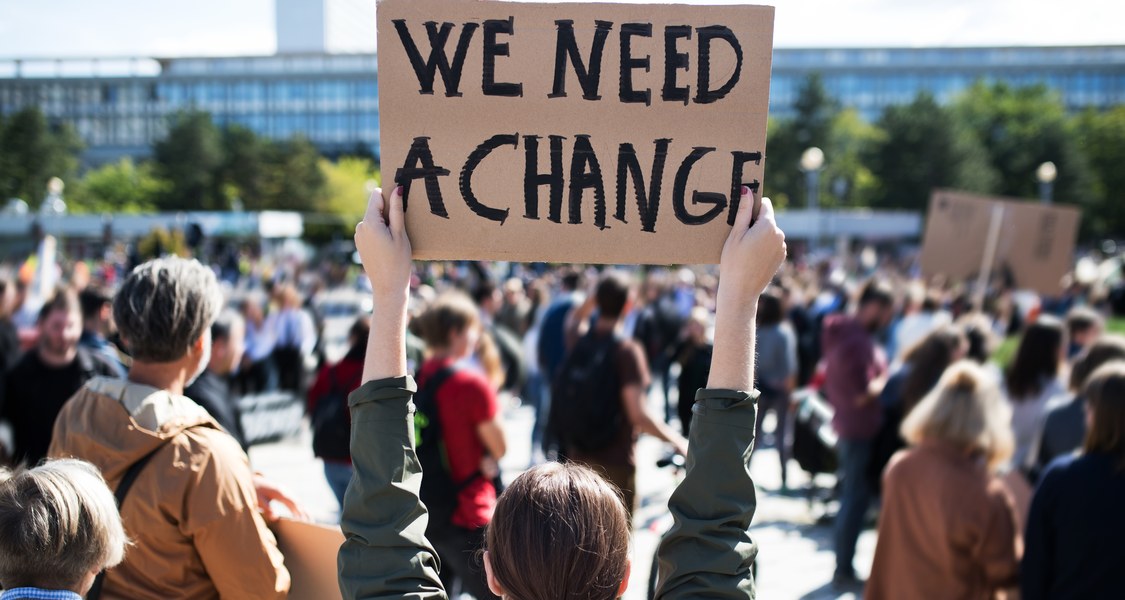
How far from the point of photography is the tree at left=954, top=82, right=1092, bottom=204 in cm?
5853

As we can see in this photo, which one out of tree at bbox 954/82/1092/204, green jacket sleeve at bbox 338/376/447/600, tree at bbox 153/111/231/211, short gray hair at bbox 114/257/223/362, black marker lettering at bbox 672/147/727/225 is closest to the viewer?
green jacket sleeve at bbox 338/376/447/600

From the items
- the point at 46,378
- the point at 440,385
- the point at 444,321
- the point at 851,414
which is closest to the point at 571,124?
the point at 440,385

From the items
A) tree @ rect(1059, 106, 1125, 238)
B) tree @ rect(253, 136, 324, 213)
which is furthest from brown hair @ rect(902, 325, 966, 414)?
tree @ rect(253, 136, 324, 213)

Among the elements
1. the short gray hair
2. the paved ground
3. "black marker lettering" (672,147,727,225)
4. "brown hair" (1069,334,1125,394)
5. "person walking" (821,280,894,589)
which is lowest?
the paved ground

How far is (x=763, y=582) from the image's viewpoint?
5801mm

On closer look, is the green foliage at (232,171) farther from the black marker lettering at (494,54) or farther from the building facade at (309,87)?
the black marker lettering at (494,54)

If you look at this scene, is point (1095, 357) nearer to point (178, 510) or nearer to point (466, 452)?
point (466, 452)

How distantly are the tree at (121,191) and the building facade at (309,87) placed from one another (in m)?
22.5

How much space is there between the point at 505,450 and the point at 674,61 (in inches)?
96.4

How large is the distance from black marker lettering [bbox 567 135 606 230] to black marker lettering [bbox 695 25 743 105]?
0.24 m

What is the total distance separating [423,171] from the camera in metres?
1.77

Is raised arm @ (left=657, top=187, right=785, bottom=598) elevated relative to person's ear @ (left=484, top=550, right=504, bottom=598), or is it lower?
elevated

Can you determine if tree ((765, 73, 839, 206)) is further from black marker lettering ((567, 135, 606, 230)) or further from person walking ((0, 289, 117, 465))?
black marker lettering ((567, 135, 606, 230))

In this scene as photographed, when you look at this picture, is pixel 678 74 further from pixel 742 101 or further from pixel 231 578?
pixel 231 578
